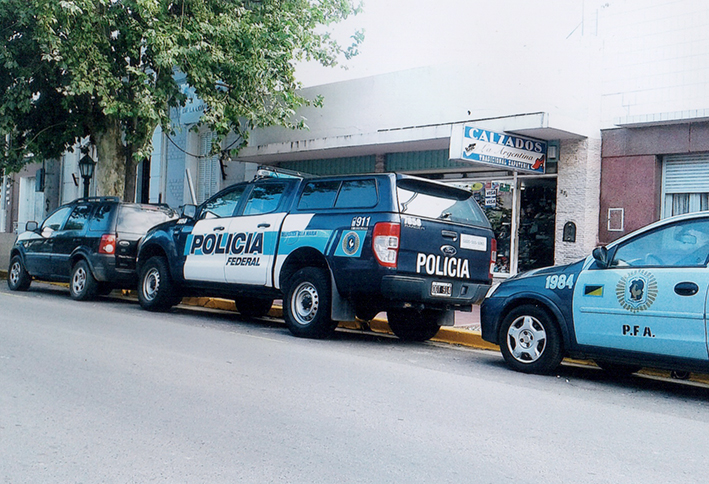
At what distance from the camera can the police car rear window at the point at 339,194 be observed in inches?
348

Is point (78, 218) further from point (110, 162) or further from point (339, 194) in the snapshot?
point (339, 194)

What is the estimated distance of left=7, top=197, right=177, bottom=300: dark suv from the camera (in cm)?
1288

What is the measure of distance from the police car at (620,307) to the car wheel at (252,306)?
5.04m

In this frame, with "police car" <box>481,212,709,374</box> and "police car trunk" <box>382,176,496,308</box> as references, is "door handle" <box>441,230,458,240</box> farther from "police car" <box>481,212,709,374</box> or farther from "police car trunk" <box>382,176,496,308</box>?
"police car" <box>481,212,709,374</box>

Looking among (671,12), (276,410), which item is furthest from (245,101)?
(276,410)

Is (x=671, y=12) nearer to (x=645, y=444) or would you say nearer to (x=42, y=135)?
(x=645, y=444)

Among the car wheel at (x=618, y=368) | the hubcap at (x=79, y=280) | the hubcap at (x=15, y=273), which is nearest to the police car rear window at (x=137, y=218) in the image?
the hubcap at (x=79, y=280)

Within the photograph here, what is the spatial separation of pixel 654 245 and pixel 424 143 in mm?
8871

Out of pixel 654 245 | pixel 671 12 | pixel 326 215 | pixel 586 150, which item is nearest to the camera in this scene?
pixel 654 245

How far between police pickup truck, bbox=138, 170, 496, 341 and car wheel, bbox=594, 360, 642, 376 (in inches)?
74.3

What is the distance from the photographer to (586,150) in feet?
44.7

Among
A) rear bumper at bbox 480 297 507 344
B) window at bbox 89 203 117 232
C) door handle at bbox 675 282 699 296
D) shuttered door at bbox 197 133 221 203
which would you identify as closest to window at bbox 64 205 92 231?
window at bbox 89 203 117 232

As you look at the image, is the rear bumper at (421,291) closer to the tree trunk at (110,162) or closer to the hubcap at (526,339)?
the hubcap at (526,339)

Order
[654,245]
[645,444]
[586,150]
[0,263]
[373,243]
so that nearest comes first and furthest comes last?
[645,444]
[654,245]
[373,243]
[586,150]
[0,263]
